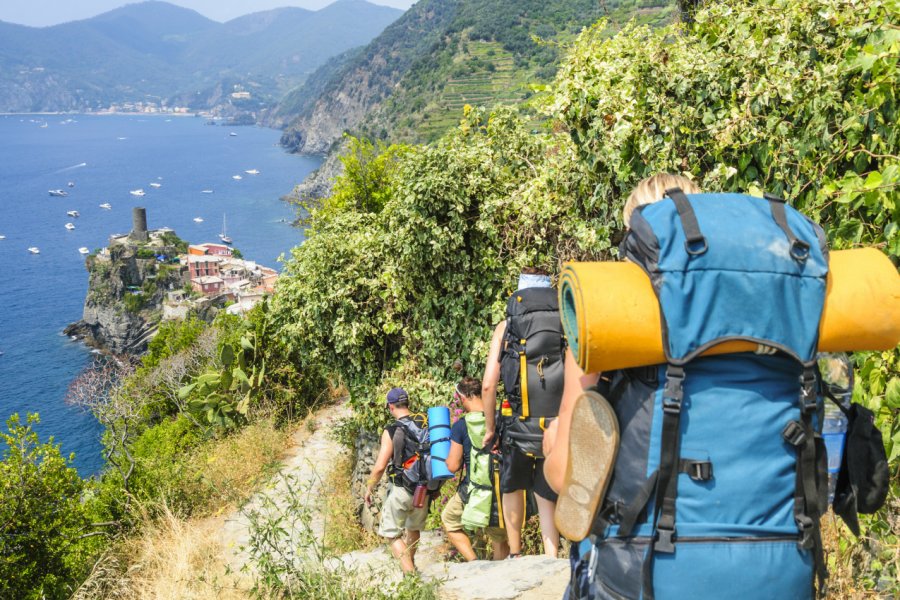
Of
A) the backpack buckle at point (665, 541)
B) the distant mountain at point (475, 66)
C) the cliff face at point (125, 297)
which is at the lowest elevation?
the cliff face at point (125, 297)

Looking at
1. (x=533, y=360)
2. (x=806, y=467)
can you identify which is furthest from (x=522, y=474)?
(x=806, y=467)

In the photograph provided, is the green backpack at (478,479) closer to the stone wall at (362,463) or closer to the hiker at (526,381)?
the hiker at (526,381)

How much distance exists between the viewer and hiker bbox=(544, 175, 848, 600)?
5.11 feet

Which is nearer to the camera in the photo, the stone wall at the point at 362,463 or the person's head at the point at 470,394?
the person's head at the point at 470,394

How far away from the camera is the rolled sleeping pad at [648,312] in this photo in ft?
4.99

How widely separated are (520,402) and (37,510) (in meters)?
4.94

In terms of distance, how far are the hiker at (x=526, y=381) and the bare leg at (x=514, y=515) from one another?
208 mm

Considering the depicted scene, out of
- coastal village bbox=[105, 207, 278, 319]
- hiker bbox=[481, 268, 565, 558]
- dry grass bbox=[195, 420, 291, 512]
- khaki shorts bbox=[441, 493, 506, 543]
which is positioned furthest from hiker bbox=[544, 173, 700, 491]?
coastal village bbox=[105, 207, 278, 319]

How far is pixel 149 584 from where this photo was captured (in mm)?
4754

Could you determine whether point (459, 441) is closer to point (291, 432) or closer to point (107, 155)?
point (291, 432)

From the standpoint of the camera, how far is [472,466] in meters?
4.65

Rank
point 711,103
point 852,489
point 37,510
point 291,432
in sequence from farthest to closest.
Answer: point 291,432, point 37,510, point 711,103, point 852,489

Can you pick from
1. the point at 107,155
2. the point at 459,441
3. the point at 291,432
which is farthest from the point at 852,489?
the point at 107,155

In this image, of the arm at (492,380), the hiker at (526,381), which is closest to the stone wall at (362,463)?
the hiker at (526,381)
